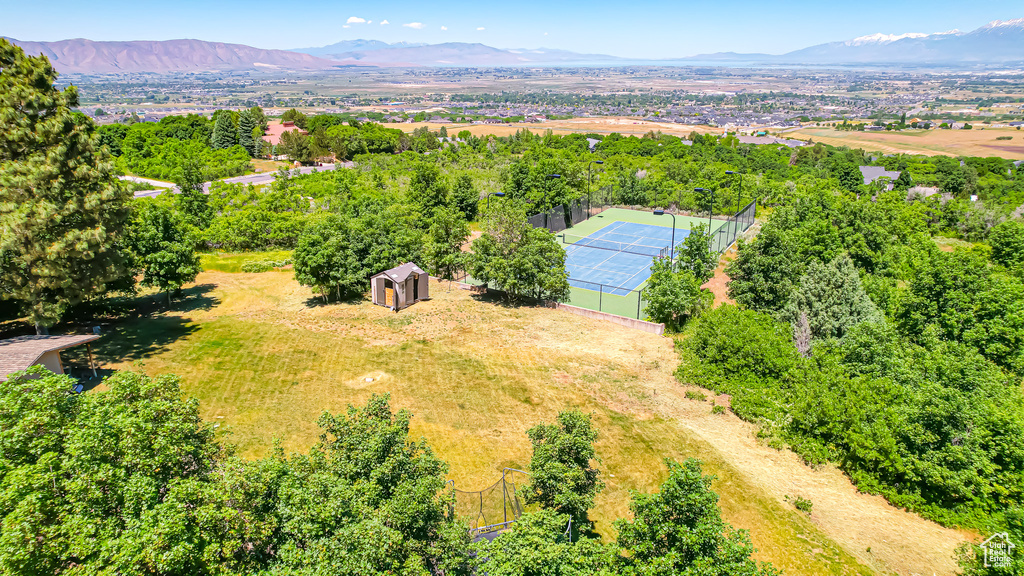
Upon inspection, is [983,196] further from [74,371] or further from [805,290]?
[74,371]

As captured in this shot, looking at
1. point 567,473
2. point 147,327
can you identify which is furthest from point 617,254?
point 567,473

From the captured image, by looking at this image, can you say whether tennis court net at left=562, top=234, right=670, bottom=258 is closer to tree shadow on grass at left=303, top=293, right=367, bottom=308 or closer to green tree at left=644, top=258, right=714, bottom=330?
green tree at left=644, top=258, right=714, bottom=330

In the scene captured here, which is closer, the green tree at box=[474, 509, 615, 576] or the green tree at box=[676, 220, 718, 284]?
the green tree at box=[474, 509, 615, 576]

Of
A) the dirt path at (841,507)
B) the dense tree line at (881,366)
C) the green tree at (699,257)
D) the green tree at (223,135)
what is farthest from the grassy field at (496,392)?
the green tree at (223,135)

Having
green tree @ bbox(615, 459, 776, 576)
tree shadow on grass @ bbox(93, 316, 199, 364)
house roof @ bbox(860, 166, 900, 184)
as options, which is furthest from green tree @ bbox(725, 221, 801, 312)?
house roof @ bbox(860, 166, 900, 184)

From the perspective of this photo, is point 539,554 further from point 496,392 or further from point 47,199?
point 47,199

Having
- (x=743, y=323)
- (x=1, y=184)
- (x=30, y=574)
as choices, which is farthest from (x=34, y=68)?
(x=743, y=323)

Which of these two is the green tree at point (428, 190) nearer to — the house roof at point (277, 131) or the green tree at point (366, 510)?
the green tree at point (366, 510)
